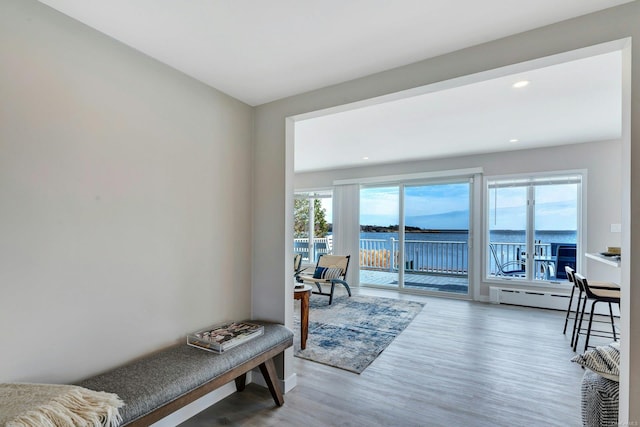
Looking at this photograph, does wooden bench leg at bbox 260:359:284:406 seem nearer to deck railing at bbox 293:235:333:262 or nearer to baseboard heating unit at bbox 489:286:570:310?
baseboard heating unit at bbox 489:286:570:310

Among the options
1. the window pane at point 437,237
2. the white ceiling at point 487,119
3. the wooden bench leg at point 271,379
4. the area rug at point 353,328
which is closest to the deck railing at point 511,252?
the window pane at point 437,237

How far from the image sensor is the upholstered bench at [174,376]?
4.72 ft

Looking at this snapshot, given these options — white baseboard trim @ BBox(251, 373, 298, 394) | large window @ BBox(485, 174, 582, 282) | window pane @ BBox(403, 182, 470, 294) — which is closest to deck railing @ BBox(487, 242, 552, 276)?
large window @ BBox(485, 174, 582, 282)

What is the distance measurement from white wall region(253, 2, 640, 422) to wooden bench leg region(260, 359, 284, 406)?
28cm

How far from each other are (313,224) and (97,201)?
5740mm

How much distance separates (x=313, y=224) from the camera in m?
7.30

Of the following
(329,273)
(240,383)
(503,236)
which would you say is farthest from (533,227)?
(240,383)

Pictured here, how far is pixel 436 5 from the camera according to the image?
1477 millimetres

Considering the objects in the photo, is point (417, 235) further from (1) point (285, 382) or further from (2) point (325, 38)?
(2) point (325, 38)

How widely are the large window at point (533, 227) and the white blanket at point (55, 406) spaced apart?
5.35 m

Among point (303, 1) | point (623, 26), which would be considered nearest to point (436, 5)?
point (303, 1)

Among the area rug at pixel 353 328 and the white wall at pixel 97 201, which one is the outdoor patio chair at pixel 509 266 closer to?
the area rug at pixel 353 328

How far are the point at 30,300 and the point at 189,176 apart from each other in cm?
108

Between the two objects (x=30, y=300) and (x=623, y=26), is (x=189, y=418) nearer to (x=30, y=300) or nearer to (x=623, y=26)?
(x=30, y=300)
